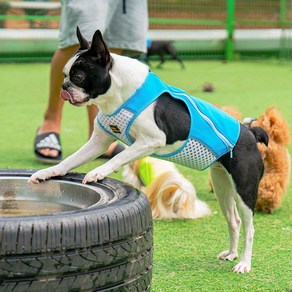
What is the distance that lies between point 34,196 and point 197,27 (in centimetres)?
1426

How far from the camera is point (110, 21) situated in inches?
205

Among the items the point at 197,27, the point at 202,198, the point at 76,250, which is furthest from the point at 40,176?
the point at 197,27

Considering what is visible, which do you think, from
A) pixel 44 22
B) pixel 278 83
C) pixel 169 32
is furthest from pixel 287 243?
pixel 169 32

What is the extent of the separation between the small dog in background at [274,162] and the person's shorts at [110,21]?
4.45 ft

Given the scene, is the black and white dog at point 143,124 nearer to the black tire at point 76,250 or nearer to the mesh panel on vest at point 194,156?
the mesh panel on vest at point 194,156

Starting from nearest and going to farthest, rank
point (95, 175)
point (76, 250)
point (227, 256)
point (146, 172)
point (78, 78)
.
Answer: point (76, 250) < point (95, 175) < point (78, 78) < point (227, 256) < point (146, 172)

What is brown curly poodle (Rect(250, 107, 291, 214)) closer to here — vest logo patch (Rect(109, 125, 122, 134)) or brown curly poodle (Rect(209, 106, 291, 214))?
brown curly poodle (Rect(209, 106, 291, 214))

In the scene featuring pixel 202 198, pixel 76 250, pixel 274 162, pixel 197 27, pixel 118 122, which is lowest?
pixel 197 27

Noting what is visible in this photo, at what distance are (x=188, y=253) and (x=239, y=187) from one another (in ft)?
1.52

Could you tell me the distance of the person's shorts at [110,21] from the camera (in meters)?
4.88

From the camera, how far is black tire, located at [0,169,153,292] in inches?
77.9

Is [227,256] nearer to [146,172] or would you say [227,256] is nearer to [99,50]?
[146,172]

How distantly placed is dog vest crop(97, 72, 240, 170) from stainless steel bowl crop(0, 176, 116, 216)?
0.32 m

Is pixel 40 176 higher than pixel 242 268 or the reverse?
higher
